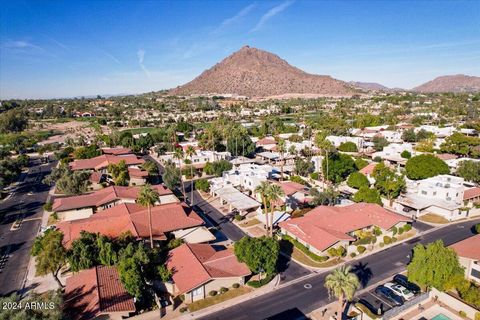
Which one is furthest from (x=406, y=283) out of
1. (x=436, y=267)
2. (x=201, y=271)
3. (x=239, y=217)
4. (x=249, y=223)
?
(x=239, y=217)

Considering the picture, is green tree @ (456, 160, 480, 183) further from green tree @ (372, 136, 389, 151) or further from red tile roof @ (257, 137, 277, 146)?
red tile roof @ (257, 137, 277, 146)

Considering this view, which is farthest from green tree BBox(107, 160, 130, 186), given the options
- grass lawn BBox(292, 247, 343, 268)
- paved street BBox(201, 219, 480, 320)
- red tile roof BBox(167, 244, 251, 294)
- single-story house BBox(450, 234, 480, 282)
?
single-story house BBox(450, 234, 480, 282)

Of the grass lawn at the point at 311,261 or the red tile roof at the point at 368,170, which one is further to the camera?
the red tile roof at the point at 368,170

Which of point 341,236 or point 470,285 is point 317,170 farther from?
point 470,285

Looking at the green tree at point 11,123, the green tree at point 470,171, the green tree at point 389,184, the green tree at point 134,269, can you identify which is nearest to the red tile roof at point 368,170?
the green tree at point 389,184

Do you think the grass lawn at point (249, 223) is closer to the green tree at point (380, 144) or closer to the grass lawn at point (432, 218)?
the grass lawn at point (432, 218)

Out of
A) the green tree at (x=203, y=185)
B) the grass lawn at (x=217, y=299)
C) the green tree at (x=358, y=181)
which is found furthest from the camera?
the green tree at (x=203, y=185)
